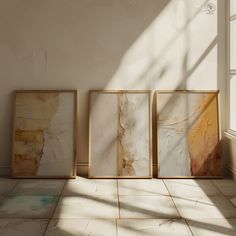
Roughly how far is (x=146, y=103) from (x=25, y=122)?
1.34 meters

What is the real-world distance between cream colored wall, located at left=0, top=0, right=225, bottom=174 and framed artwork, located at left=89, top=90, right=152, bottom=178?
132mm

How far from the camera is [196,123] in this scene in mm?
4035

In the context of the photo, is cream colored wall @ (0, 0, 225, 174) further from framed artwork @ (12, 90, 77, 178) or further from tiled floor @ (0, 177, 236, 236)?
tiled floor @ (0, 177, 236, 236)

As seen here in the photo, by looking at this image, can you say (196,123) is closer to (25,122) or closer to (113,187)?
(113,187)

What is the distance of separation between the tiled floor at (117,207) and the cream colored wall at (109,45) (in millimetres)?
1032

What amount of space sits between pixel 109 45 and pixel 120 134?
0.98 metres

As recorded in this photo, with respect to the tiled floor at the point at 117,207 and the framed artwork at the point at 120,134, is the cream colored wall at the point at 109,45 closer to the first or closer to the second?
the framed artwork at the point at 120,134

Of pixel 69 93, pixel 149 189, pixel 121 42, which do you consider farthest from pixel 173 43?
pixel 149 189

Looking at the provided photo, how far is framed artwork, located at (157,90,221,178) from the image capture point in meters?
4.01

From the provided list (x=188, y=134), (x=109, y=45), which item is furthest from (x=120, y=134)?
(x=109, y=45)

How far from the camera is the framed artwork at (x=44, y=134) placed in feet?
13.1

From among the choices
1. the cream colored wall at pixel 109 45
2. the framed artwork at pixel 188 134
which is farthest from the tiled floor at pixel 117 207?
the cream colored wall at pixel 109 45

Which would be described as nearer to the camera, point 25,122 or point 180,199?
point 180,199

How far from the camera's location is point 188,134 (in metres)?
4.03
